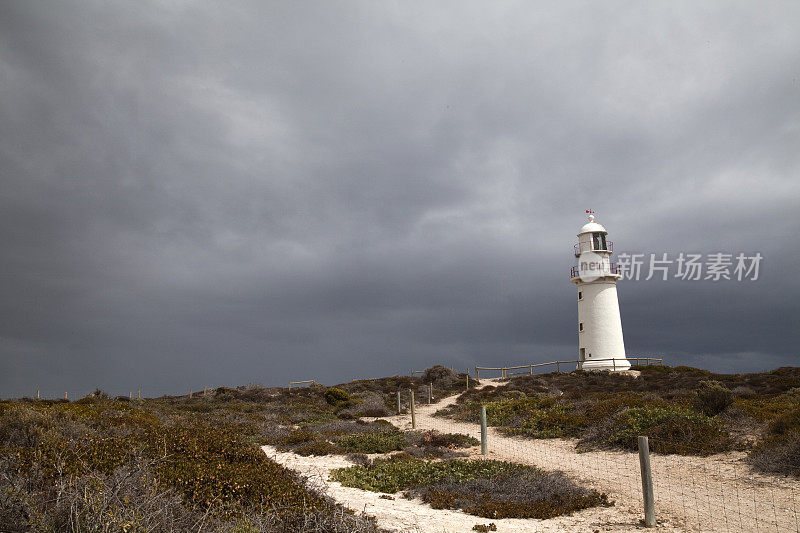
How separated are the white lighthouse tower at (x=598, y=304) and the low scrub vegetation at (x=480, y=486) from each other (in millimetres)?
27647

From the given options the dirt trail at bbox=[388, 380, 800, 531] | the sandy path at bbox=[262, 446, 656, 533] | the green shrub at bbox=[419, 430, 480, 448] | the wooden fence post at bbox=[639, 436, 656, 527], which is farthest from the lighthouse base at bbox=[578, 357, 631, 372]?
the wooden fence post at bbox=[639, 436, 656, 527]

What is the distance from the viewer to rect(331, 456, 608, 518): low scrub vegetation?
338 inches

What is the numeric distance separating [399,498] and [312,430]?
10.1 m

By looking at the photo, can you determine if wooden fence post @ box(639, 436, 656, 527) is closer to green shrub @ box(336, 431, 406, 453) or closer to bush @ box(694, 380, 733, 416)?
bush @ box(694, 380, 733, 416)

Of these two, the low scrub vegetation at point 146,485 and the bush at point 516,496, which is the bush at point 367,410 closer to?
the bush at point 516,496

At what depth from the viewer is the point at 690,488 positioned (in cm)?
959

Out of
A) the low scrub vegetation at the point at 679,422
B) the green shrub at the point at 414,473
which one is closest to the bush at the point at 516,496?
the green shrub at the point at 414,473

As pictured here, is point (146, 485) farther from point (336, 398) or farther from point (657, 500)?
point (336, 398)

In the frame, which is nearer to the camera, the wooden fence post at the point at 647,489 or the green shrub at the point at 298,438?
the wooden fence post at the point at 647,489

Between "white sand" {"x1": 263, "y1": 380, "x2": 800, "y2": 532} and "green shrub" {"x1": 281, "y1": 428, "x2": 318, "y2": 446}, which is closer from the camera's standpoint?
"white sand" {"x1": 263, "y1": 380, "x2": 800, "y2": 532}

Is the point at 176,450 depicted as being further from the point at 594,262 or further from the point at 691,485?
the point at 594,262

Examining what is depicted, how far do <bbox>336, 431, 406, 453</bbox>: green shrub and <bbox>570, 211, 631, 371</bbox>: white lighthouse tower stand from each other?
24.4 meters

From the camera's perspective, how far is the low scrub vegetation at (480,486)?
Result: 8578 mm

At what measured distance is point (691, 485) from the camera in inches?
385
